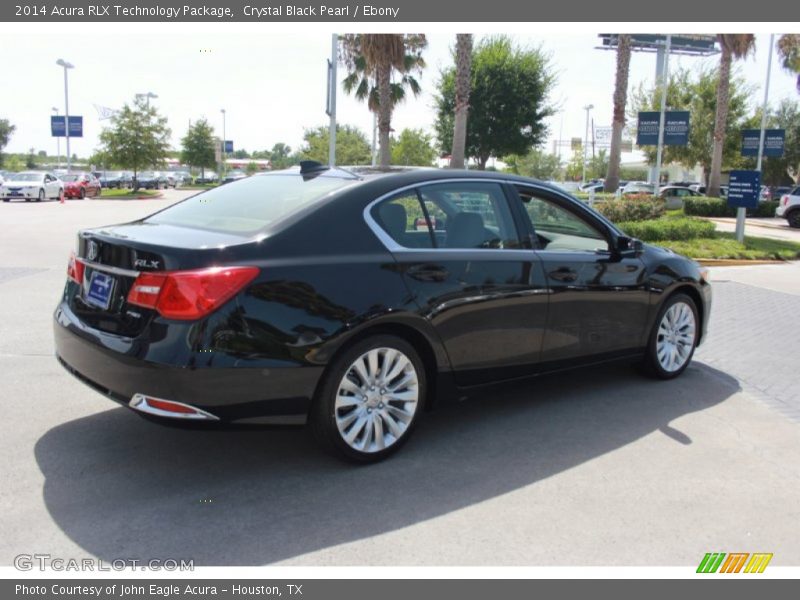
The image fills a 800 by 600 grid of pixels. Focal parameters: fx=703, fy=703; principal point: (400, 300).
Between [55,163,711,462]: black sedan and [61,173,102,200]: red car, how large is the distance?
38.2m

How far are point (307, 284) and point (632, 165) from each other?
99.7m

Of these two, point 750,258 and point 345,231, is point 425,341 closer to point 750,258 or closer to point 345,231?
point 345,231

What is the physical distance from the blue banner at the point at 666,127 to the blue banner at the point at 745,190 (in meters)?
6.23

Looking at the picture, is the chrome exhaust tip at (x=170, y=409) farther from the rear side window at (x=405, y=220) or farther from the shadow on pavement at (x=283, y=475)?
the rear side window at (x=405, y=220)

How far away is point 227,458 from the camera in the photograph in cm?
411

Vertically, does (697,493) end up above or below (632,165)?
below

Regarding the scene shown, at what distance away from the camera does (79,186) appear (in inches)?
1550

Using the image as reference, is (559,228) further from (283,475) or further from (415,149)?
(415,149)

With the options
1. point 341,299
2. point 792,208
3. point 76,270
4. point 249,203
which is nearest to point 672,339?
point 341,299

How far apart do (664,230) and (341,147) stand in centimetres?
3643

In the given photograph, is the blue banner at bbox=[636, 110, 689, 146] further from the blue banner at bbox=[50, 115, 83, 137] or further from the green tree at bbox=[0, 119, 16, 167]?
the green tree at bbox=[0, 119, 16, 167]

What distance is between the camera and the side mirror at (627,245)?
5.30 m

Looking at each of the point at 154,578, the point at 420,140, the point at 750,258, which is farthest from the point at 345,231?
the point at 420,140

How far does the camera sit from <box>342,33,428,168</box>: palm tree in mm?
21359
